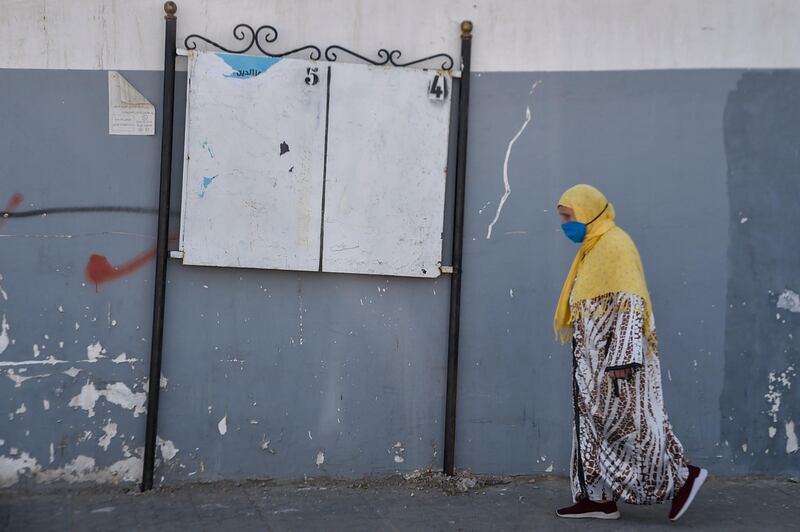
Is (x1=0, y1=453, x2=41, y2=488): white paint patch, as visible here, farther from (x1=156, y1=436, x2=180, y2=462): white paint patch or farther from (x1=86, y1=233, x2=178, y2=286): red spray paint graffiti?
(x1=86, y1=233, x2=178, y2=286): red spray paint graffiti

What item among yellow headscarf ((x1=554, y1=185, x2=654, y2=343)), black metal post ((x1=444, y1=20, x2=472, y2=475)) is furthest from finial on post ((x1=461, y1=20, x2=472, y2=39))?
yellow headscarf ((x1=554, y1=185, x2=654, y2=343))

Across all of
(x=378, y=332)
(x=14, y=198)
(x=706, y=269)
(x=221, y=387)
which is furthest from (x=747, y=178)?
(x=14, y=198)

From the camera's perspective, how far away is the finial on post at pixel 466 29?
5223mm

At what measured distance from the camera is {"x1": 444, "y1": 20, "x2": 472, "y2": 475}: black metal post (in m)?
5.27

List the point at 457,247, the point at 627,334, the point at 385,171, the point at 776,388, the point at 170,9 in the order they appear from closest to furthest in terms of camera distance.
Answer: the point at 627,334 < the point at 170,9 < the point at 385,171 < the point at 457,247 < the point at 776,388

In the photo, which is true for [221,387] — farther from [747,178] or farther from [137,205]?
[747,178]

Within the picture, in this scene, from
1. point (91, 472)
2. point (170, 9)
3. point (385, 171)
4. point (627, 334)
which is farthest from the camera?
point (385, 171)

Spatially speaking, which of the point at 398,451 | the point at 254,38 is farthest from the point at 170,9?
the point at 398,451

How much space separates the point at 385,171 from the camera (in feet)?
17.1

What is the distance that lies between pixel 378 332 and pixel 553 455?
1174 mm

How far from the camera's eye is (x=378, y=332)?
17.5ft

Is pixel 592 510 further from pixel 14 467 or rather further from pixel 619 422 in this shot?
pixel 14 467

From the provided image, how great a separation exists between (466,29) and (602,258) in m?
1.46

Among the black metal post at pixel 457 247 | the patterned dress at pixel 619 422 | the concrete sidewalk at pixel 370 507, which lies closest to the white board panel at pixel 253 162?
the black metal post at pixel 457 247
